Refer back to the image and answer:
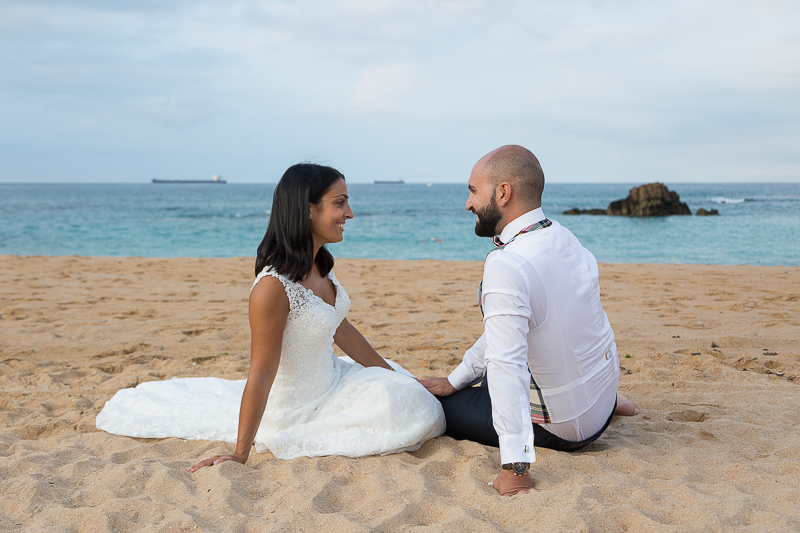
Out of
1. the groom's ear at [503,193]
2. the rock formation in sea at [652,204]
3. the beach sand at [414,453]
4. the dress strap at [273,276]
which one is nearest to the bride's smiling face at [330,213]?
the dress strap at [273,276]

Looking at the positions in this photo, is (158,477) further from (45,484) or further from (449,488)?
(449,488)

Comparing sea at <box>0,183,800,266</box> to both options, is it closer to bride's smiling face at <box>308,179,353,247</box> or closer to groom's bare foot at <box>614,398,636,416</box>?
groom's bare foot at <box>614,398,636,416</box>

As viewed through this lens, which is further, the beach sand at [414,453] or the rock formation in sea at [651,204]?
the rock formation in sea at [651,204]

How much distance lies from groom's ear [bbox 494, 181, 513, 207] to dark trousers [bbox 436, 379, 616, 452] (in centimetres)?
101

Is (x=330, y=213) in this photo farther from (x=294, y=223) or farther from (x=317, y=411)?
(x=317, y=411)

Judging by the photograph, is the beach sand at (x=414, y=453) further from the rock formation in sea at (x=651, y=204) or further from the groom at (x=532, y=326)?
the rock formation in sea at (x=651, y=204)

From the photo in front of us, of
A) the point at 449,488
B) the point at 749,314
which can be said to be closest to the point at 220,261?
the point at 749,314

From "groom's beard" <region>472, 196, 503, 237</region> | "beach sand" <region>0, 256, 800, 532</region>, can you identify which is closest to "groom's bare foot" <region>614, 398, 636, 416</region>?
"beach sand" <region>0, 256, 800, 532</region>

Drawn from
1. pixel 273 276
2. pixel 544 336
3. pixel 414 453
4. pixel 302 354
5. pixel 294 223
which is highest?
pixel 294 223

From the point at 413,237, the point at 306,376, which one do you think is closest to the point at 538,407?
the point at 306,376

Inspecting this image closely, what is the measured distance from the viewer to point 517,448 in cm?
241

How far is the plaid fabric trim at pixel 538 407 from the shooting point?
2.70m

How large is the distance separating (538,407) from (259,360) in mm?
1367

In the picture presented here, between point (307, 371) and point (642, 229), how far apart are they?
78.6 ft
